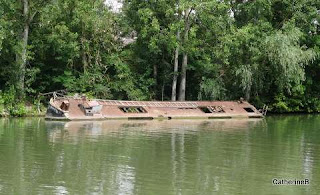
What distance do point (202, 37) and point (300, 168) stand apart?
804 inches

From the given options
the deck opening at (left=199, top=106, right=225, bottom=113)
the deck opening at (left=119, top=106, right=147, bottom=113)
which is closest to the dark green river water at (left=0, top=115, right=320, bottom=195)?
the deck opening at (left=119, top=106, right=147, bottom=113)

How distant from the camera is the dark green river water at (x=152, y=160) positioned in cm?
976

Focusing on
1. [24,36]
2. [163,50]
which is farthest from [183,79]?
[24,36]

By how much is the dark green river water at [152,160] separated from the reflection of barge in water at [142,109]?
126 inches

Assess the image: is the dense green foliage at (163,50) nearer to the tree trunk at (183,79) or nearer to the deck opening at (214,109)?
the tree trunk at (183,79)

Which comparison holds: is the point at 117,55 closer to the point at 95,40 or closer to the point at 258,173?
the point at 95,40

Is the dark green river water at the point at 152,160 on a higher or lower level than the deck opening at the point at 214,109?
lower

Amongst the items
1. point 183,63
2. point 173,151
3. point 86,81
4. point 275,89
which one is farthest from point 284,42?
point 173,151

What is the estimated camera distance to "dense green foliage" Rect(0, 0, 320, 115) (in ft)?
89.6

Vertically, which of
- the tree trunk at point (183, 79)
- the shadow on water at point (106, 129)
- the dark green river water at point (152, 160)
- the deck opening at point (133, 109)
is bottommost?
the dark green river water at point (152, 160)

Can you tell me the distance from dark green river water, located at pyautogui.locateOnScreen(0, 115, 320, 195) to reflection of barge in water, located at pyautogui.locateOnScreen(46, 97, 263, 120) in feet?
10.5

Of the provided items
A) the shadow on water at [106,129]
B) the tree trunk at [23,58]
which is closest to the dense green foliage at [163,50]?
the tree trunk at [23,58]

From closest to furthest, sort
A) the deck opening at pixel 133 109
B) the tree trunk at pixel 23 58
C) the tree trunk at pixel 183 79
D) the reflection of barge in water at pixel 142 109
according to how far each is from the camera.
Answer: the reflection of barge in water at pixel 142 109 → the tree trunk at pixel 23 58 → the deck opening at pixel 133 109 → the tree trunk at pixel 183 79

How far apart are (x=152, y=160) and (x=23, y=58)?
52.5 feet
